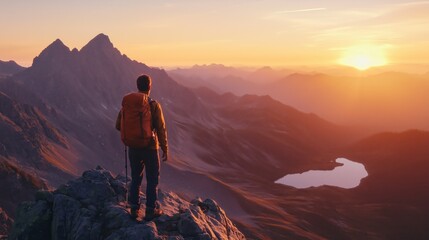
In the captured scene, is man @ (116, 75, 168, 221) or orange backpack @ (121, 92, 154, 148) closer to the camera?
orange backpack @ (121, 92, 154, 148)

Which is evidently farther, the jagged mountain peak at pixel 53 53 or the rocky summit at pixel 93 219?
the jagged mountain peak at pixel 53 53

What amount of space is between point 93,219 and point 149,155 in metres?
3.62

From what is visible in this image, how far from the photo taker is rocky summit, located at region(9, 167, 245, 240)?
49.7ft

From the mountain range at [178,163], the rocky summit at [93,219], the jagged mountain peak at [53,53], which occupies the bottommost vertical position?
the mountain range at [178,163]

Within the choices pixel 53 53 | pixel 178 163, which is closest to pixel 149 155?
pixel 178 163

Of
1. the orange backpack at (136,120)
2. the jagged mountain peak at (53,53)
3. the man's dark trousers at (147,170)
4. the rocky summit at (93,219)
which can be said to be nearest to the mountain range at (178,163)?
the jagged mountain peak at (53,53)

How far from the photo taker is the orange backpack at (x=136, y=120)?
14.5 metres

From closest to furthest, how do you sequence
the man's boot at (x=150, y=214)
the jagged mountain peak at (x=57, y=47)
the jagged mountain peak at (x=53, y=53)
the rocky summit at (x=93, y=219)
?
the rocky summit at (x=93, y=219) < the man's boot at (x=150, y=214) < the jagged mountain peak at (x=53, y=53) < the jagged mountain peak at (x=57, y=47)

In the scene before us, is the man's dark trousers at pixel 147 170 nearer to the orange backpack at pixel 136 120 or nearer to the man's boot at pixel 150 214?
the man's boot at pixel 150 214

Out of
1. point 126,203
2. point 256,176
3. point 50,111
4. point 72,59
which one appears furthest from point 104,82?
point 126,203

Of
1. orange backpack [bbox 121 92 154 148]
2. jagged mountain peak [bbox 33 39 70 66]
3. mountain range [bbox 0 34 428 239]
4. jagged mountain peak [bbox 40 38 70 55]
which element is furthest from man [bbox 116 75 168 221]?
jagged mountain peak [bbox 40 38 70 55]

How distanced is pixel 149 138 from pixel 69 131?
12344 cm

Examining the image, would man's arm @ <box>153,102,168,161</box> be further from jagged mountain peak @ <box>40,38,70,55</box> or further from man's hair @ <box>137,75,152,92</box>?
jagged mountain peak @ <box>40,38,70,55</box>

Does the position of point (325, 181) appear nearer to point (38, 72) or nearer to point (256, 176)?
point (256, 176)
